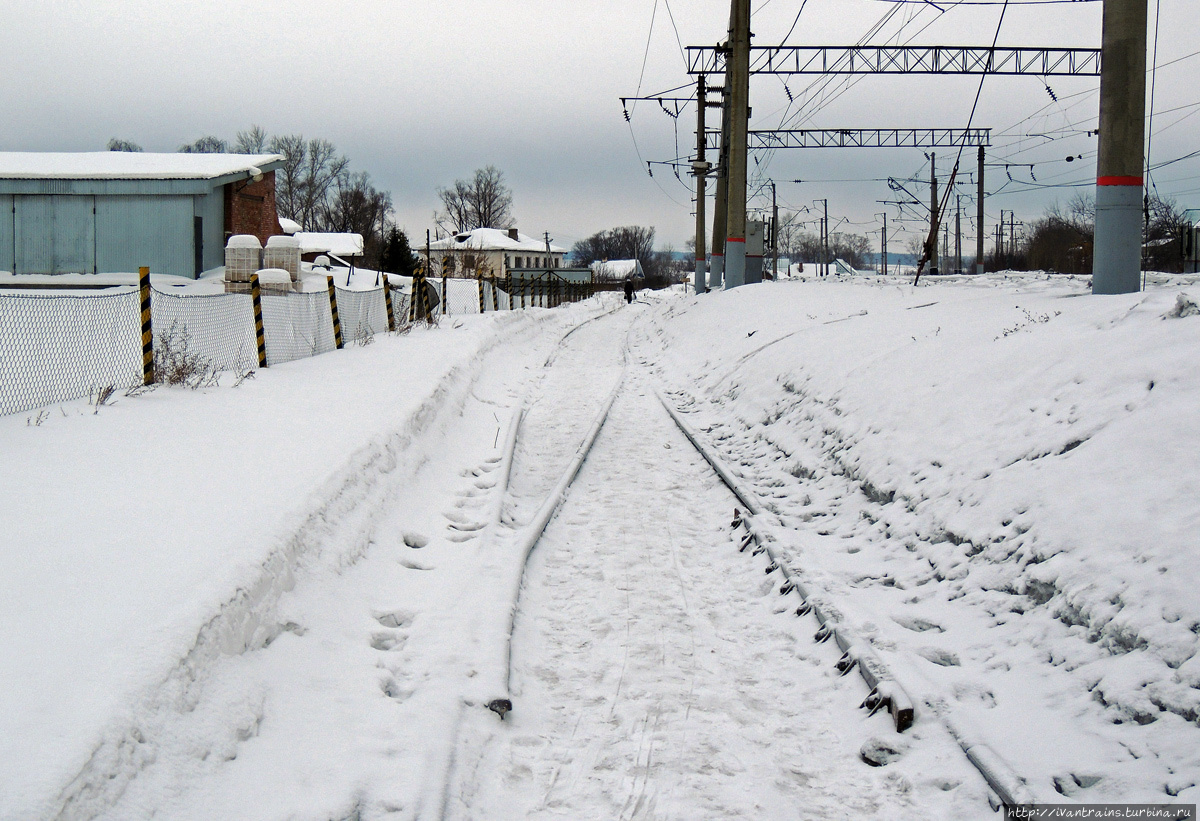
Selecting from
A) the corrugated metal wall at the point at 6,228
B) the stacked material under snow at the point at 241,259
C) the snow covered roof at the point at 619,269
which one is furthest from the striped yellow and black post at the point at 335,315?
the snow covered roof at the point at 619,269

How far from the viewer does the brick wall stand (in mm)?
34156

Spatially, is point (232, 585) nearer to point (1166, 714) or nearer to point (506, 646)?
point (506, 646)

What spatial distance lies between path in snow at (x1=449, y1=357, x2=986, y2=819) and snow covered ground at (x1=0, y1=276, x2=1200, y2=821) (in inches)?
0.7

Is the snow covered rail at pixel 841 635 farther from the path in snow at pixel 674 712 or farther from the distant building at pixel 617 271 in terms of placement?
the distant building at pixel 617 271

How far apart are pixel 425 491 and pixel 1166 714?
6278mm

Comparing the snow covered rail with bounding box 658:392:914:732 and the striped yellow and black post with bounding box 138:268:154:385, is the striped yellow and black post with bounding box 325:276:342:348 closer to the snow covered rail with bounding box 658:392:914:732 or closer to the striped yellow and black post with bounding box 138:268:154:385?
the striped yellow and black post with bounding box 138:268:154:385

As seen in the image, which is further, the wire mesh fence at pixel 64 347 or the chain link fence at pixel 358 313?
the chain link fence at pixel 358 313

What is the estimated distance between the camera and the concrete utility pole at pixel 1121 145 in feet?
33.1

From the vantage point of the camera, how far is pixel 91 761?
310cm

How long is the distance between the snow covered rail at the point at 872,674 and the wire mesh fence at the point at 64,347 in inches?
280


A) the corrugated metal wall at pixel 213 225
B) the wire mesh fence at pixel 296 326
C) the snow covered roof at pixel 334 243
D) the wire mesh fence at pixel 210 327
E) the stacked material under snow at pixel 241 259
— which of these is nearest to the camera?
the wire mesh fence at pixel 210 327

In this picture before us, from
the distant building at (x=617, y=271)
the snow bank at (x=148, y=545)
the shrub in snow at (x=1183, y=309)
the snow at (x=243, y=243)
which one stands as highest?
the distant building at (x=617, y=271)

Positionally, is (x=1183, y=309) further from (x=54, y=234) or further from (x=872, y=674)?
(x=54, y=234)

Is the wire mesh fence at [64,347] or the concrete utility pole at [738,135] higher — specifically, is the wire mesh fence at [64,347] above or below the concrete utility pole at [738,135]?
below
